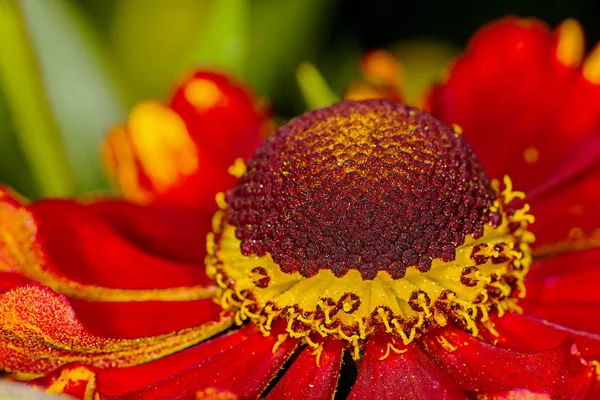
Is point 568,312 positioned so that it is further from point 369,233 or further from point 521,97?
point 521,97

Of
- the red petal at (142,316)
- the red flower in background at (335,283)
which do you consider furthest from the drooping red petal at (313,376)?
the red petal at (142,316)

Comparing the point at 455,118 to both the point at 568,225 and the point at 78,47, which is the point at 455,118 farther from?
the point at 78,47

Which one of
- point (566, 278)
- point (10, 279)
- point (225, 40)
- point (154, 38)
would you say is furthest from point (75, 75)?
point (566, 278)

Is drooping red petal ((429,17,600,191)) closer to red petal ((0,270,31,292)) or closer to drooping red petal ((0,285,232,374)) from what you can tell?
drooping red petal ((0,285,232,374))

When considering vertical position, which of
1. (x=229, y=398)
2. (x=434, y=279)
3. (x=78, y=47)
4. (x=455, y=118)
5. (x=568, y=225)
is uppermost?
(x=78, y=47)

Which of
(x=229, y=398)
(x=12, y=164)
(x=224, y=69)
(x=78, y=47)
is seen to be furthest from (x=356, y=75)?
(x=229, y=398)

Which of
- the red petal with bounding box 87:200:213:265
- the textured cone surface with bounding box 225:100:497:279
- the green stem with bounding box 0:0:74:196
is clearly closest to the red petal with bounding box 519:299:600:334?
the textured cone surface with bounding box 225:100:497:279

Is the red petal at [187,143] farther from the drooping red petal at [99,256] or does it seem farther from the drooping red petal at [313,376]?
the drooping red petal at [313,376]
